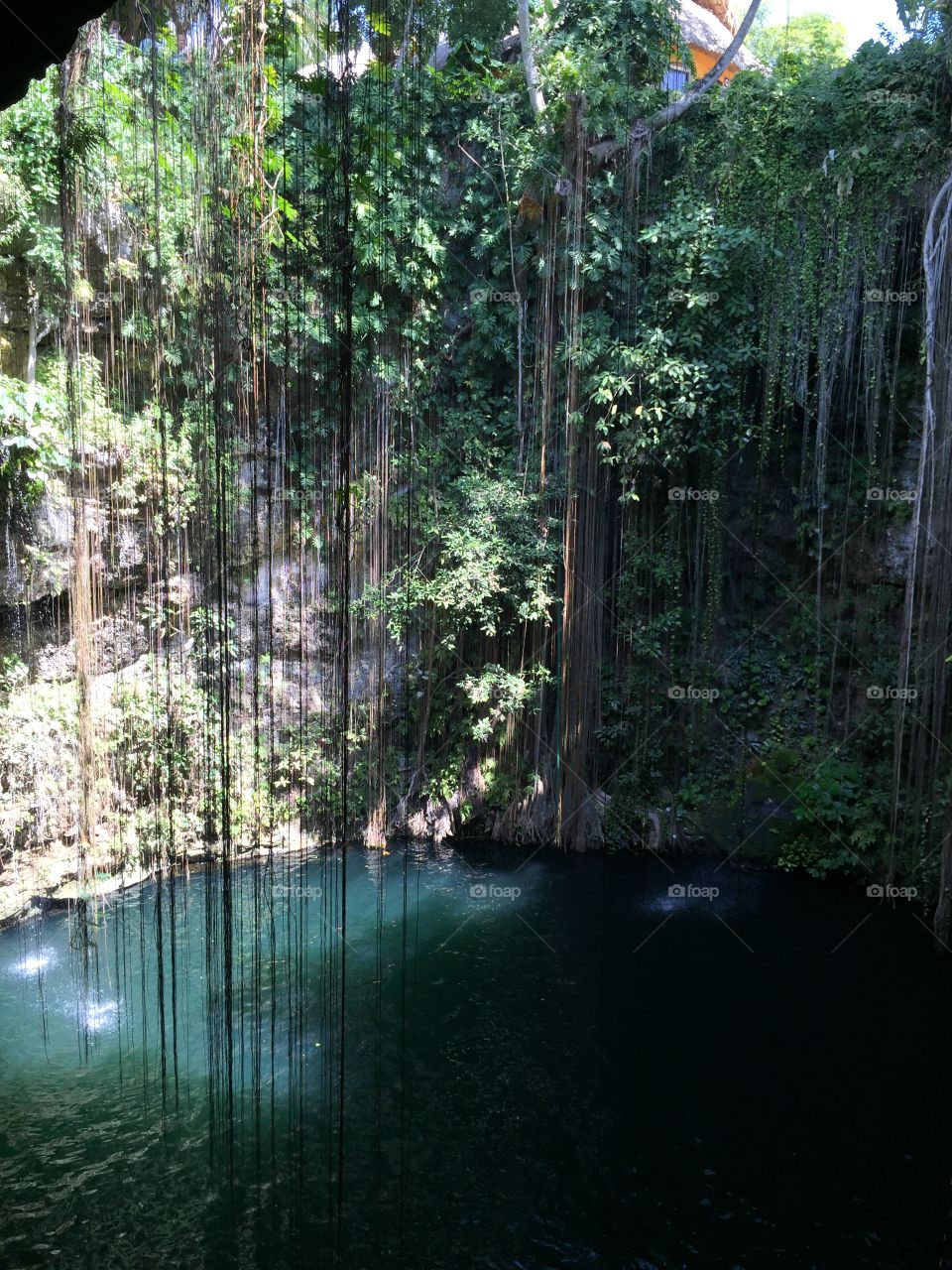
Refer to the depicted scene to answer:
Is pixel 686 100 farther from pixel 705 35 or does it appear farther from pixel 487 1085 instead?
pixel 487 1085

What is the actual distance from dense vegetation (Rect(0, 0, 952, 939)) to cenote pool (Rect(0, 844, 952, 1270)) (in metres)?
1.00

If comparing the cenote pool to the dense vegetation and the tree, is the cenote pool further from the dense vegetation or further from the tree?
the tree

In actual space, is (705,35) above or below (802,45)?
above

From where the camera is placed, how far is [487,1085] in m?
5.30

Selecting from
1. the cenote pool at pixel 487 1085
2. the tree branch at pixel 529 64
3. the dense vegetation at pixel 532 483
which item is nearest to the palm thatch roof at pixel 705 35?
the dense vegetation at pixel 532 483

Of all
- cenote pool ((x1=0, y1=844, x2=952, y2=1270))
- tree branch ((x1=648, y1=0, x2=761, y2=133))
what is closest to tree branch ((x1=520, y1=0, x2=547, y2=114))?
tree branch ((x1=648, y1=0, x2=761, y2=133))

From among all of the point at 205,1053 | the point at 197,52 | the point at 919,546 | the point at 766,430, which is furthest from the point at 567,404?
the point at 205,1053

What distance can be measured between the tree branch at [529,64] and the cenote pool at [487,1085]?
22.3 ft

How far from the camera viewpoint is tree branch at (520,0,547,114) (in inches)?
307

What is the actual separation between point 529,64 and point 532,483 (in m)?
3.52

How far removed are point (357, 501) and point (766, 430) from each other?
12.4ft

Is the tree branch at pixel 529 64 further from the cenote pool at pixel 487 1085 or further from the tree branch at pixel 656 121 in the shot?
the cenote pool at pixel 487 1085

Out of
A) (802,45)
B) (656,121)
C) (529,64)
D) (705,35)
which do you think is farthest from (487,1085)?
(705,35)

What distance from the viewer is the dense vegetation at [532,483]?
23.1 ft
